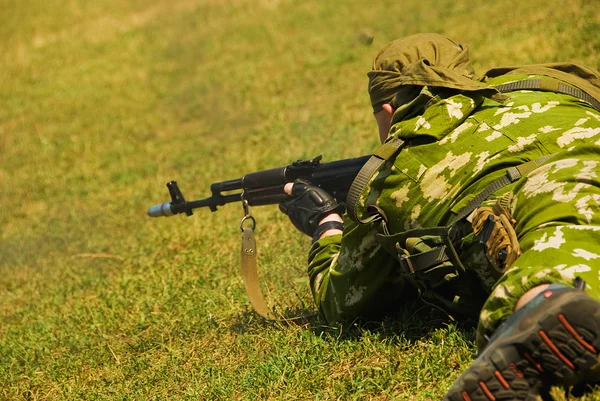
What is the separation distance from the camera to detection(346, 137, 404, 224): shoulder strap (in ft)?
12.5

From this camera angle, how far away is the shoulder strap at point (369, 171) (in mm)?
3799

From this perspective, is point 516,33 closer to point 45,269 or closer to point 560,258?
point 45,269

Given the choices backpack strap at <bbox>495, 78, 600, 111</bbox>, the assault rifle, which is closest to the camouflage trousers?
backpack strap at <bbox>495, 78, 600, 111</bbox>

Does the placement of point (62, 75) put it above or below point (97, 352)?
above

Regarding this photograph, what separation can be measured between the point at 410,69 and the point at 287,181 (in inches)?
59.9

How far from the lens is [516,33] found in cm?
1064

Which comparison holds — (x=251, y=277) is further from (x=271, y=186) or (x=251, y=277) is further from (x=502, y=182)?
(x=502, y=182)

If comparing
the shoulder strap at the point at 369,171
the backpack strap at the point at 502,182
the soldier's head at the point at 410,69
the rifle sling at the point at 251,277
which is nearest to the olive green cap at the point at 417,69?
the soldier's head at the point at 410,69

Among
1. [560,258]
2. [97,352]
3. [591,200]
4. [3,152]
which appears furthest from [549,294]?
[3,152]

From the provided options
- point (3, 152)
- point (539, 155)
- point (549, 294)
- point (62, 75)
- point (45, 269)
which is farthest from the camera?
point (62, 75)

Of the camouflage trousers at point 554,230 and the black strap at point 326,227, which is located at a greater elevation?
the camouflage trousers at point 554,230

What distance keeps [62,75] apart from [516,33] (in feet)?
29.3

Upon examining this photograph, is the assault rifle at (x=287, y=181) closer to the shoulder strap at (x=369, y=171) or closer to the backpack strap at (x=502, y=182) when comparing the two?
the shoulder strap at (x=369, y=171)

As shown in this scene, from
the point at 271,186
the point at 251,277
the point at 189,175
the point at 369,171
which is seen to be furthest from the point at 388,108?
the point at 189,175
